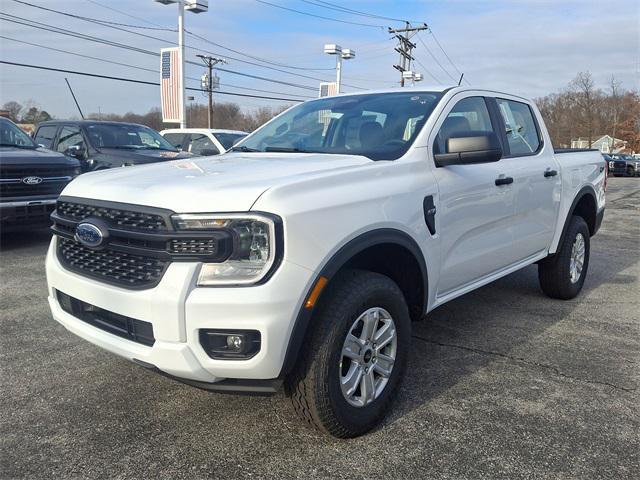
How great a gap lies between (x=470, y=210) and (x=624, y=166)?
33.8 meters

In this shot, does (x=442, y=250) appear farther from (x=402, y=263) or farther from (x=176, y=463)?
(x=176, y=463)

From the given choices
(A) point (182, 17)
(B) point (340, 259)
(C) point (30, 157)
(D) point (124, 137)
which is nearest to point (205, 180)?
(B) point (340, 259)

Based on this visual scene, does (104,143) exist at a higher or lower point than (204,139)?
lower

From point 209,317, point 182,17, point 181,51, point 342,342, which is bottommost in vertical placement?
point 342,342

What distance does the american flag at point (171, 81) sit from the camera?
18.9 metres

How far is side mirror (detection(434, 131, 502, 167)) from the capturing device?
10.5 ft

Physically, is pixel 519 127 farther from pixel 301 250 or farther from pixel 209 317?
pixel 209 317

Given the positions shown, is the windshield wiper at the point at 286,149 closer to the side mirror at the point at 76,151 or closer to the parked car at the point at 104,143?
the parked car at the point at 104,143

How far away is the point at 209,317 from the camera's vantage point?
2.30m

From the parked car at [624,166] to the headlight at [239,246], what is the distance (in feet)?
113

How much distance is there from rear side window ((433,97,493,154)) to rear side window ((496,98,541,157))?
30cm

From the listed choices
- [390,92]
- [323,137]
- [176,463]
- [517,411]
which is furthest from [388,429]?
[390,92]

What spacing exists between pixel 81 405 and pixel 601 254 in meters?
7.34

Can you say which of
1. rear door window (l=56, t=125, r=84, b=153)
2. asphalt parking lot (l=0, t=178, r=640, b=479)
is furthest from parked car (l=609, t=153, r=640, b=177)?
asphalt parking lot (l=0, t=178, r=640, b=479)
